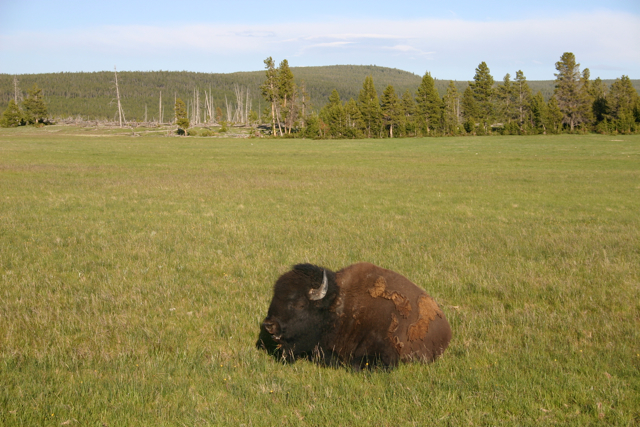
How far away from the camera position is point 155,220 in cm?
1380

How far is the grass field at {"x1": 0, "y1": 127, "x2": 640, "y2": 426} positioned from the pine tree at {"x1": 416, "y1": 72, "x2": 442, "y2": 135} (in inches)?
3182

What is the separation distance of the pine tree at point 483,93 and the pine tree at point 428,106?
862cm

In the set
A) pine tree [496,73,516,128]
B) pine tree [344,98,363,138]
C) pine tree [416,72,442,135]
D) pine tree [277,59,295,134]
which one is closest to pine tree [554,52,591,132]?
pine tree [496,73,516,128]

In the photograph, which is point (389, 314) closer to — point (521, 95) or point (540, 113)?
point (540, 113)

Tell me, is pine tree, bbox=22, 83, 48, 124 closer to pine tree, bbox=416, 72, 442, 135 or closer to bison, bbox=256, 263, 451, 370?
pine tree, bbox=416, 72, 442, 135

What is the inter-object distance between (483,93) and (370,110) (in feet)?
79.9

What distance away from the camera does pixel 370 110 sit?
96.2m

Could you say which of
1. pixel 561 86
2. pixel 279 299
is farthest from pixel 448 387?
pixel 561 86

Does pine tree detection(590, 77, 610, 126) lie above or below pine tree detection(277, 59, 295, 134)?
below

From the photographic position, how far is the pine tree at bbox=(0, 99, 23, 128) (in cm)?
10027

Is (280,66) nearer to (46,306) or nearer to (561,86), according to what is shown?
(561,86)

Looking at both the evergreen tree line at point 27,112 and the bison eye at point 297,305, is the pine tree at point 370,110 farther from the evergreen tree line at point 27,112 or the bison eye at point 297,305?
the bison eye at point 297,305

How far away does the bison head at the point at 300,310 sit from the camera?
459cm

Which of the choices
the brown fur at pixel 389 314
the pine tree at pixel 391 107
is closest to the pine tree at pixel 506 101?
the pine tree at pixel 391 107
